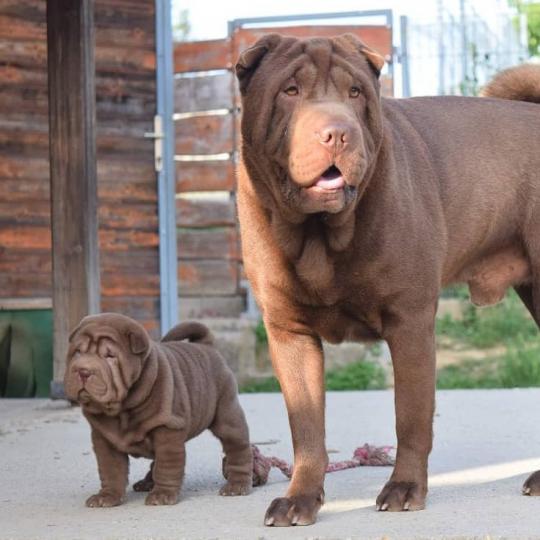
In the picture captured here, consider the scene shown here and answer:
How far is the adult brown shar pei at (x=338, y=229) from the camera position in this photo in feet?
12.0

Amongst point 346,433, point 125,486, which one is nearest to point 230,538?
point 125,486

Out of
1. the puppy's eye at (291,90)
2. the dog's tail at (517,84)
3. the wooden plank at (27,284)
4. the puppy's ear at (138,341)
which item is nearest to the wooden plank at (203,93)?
the wooden plank at (27,284)

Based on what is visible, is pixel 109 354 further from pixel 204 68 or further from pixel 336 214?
pixel 204 68

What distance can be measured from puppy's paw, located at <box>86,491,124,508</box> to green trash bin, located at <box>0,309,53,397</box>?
4212 millimetres

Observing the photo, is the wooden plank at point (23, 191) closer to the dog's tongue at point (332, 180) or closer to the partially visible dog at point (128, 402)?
the partially visible dog at point (128, 402)

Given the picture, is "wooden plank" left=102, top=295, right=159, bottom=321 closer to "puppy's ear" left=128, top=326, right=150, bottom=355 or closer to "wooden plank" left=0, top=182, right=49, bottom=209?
"wooden plank" left=0, top=182, right=49, bottom=209

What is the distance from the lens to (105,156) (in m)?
8.70

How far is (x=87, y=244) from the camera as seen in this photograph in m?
7.09

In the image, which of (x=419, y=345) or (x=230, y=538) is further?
(x=419, y=345)

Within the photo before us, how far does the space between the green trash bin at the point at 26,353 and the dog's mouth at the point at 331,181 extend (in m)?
4.99

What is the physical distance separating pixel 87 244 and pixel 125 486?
298cm

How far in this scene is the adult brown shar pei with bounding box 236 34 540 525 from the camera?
3.65 m

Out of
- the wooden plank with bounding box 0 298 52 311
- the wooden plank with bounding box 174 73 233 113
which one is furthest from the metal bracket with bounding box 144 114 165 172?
the wooden plank with bounding box 174 73 233 113

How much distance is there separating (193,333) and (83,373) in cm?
75
